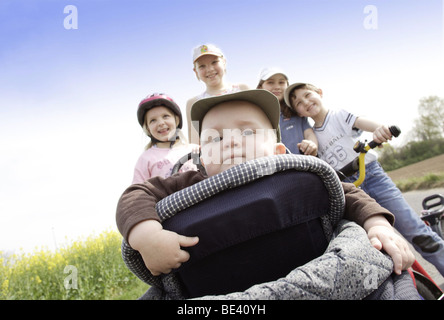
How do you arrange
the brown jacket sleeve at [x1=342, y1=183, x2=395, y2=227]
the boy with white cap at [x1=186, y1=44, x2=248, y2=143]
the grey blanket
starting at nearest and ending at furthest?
the grey blanket, the brown jacket sleeve at [x1=342, y1=183, x2=395, y2=227], the boy with white cap at [x1=186, y1=44, x2=248, y2=143]

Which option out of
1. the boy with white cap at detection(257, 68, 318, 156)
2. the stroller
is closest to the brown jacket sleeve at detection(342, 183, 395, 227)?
the stroller

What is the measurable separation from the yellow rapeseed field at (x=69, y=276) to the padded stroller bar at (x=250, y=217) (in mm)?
4245

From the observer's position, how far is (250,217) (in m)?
0.88

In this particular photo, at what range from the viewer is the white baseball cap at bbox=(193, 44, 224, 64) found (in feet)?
9.98

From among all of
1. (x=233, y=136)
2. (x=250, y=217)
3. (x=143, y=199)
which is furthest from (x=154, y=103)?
(x=250, y=217)

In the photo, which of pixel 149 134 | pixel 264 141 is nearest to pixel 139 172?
pixel 149 134

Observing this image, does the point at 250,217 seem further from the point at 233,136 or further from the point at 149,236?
the point at 233,136

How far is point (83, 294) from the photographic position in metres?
4.88

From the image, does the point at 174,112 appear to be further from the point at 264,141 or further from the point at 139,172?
the point at 264,141

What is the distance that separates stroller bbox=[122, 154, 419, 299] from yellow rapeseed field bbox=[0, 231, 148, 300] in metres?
4.26

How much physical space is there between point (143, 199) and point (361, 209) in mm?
854

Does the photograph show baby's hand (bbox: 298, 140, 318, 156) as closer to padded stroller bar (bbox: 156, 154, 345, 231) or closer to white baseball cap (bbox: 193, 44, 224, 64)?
padded stroller bar (bbox: 156, 154, 345, 231)

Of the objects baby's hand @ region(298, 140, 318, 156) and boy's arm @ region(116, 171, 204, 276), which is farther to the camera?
baby's hand @ region(298, 140, 318, 156)

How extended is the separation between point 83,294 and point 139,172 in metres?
3.50
